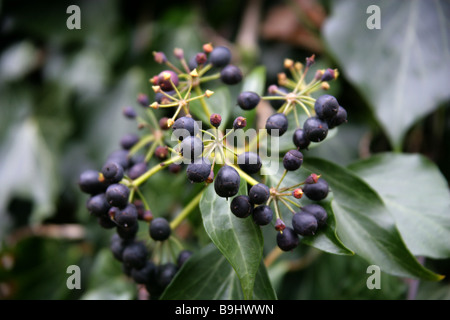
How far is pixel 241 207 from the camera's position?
1.90 feet

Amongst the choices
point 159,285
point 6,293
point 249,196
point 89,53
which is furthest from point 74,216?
point 249,196

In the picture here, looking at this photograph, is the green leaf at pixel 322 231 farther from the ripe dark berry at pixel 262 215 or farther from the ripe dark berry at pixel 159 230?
the ripe dark berry at pixel 159 230

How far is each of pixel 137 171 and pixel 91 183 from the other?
0.09 m

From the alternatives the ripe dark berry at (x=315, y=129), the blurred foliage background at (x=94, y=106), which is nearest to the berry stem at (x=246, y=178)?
the ripe dark berry at (x=315, y=129)

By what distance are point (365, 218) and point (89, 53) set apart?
48.9 inches

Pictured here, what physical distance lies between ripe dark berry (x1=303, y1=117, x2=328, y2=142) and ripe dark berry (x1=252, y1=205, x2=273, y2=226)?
0.44 ft

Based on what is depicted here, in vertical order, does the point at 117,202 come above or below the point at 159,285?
above

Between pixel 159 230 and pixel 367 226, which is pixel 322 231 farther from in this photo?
pixel 159 230

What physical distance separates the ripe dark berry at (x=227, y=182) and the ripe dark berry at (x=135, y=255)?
23 cm

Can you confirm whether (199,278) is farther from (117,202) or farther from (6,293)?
(6,293)

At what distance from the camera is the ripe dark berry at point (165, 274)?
748 mm

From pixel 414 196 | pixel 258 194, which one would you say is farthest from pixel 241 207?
pixel 414 196

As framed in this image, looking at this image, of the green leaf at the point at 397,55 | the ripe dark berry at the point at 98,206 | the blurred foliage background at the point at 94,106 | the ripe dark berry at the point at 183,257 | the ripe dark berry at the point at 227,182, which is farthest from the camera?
the blurred foliage background at the point at 94,106
